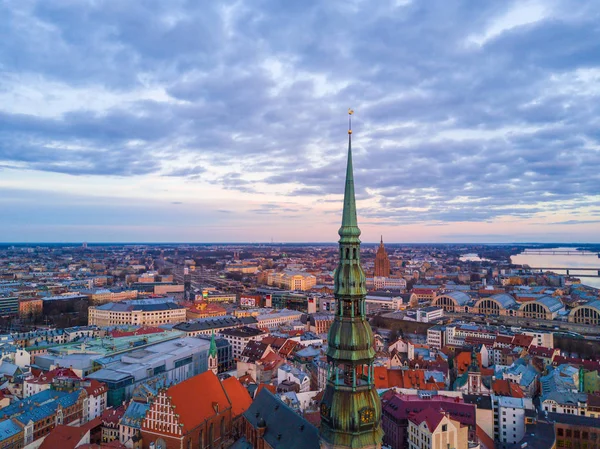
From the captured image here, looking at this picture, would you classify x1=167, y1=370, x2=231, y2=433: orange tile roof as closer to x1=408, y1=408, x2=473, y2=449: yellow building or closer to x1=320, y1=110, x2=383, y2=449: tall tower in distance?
x1=408, y1=408, x2=473, y2=449: yellow building

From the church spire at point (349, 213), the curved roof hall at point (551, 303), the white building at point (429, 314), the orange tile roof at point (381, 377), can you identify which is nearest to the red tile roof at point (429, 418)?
the orange tile roof at point (381, 377)

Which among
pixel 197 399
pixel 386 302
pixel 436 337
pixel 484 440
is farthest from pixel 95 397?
pixel 386 302

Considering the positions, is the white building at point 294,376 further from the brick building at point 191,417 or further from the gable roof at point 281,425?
the gable roof at point 281,425

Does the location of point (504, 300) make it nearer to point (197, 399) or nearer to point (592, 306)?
point (592, 306)

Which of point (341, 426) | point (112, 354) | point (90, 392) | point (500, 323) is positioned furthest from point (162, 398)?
point (500, 323)

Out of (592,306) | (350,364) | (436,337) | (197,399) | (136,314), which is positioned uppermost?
(350,364)

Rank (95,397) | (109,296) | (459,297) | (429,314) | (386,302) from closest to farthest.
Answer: (95,397) < (429,314) < (386,302) < (459,297) < (109,296)
